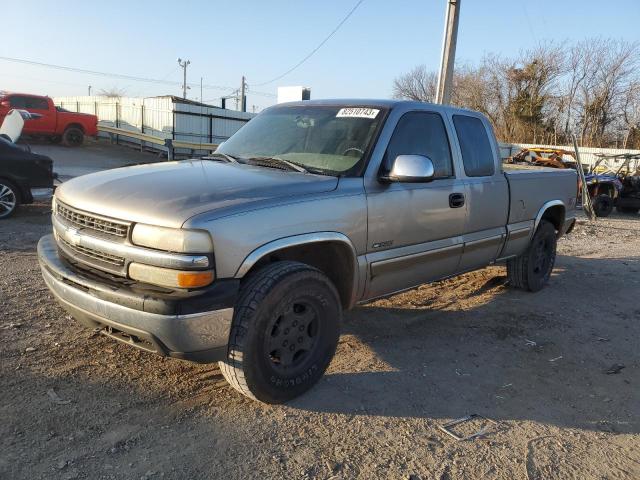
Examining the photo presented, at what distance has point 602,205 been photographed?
14.8 meters

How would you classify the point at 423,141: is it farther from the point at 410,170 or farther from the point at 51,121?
the point at 51,121

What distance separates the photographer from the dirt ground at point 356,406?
111 inches

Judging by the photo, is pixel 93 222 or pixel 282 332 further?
pixel 282 332

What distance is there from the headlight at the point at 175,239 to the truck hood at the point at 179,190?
0.12 feet

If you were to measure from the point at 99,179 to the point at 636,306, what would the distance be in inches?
223

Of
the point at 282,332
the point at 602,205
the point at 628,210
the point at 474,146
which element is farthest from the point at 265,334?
the point at 628,210

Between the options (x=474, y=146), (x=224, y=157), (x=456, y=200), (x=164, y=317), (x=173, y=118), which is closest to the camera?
(x=164, y=317)

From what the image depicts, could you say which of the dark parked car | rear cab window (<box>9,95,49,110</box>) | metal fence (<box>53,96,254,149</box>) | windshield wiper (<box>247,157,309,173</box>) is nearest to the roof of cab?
windshield wiper (<box>247,157,309,173</box>)

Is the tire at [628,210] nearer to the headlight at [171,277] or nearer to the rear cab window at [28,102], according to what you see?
the headlight at [171,277]

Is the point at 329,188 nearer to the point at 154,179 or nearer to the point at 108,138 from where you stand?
the point at 154,179

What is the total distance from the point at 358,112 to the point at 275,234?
1.52 m

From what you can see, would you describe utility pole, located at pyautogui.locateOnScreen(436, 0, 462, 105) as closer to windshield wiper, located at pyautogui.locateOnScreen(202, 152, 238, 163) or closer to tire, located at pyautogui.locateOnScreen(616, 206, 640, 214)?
tire, located at pyautogui.locateOnScreen(616, 206, 640, 214)

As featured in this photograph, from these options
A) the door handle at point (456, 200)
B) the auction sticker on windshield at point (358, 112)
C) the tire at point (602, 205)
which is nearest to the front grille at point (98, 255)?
the auction sticker on windshield at point (358, 112)

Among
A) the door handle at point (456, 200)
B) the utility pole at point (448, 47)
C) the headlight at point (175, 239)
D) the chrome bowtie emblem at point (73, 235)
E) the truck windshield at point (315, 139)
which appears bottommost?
the chrome bowtie emblem at point (73, 235)
